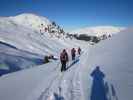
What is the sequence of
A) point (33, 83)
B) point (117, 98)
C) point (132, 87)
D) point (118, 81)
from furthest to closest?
point (33, 83) < point (118, 81) < point (132, 87) < point (117, 98)

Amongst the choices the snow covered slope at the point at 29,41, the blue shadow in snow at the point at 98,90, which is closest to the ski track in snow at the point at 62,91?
the blue shadow in snow at the point at 98,90

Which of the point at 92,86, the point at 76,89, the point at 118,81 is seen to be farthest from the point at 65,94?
the point at 118,81

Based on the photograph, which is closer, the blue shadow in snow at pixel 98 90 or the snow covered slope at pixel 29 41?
the blue shadow in snow at pixel 98 90

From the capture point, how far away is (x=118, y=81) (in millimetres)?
9008

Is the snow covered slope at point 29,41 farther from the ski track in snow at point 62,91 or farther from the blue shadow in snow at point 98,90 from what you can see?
the blue shadow in snow at point 98,90

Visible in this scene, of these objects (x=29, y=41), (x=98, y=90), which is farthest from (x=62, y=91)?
(x=29, y=41)

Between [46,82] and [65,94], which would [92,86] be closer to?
[65,94]

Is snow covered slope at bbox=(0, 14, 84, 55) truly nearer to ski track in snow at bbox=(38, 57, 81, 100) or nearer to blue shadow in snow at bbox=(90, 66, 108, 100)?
ski track in snow at bbox=(38, 57, 81, 100)

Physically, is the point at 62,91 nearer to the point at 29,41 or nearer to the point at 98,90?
the point at 98,90

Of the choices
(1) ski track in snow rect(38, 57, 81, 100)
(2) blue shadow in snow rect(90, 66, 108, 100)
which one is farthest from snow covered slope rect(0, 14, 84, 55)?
(2) blue shadow in snow rect(90, 66, 108, 100)

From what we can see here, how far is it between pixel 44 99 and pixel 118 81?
342 centimetres

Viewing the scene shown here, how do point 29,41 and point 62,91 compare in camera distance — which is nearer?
point 62,91

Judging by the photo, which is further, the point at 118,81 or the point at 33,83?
the point at 33,83

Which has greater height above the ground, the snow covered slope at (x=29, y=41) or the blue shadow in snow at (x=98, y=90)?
the snow covered slope at (x=29, y=41)
